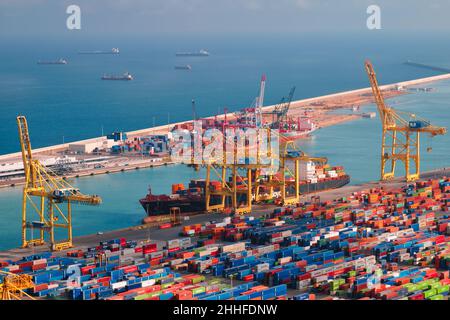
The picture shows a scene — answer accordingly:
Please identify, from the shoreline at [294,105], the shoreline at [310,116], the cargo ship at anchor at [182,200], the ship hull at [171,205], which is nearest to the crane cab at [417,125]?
the cargo ship at anchor at [182,200]

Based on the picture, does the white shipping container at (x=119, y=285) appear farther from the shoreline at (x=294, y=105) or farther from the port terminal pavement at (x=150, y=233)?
the shoreline at (x=294, y=105)

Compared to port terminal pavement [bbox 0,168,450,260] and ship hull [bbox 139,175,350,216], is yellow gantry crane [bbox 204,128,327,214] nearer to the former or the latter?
ship hull [bbox 139,175,350,216]

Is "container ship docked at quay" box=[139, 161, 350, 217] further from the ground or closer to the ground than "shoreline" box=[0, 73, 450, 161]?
closer to the ground

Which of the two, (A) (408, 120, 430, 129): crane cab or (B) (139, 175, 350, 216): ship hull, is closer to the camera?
(B) (139, 175, 350, 216): ship hull

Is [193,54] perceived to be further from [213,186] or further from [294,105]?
[213,186]

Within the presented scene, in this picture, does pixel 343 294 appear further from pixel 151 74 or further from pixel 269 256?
pixel 151 74

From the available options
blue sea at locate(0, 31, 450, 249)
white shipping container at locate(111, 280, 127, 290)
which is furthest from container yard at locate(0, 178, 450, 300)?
blue sea at locate(0, 31, 450, 249)

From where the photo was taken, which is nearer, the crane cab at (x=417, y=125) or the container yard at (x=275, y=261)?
the container yard at (x=275, y=261)
